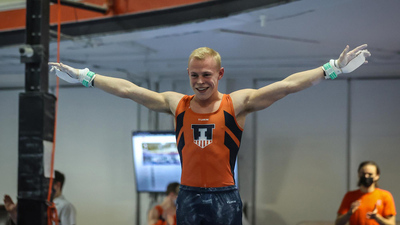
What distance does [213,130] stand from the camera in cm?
240

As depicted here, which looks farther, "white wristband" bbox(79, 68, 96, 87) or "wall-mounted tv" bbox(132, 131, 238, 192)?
"wall-mounted tv" bbox(132, 131, 238, 192)

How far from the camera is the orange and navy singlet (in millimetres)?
2375

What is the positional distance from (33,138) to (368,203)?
3.56 m

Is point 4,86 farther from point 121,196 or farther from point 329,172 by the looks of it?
point 329,172

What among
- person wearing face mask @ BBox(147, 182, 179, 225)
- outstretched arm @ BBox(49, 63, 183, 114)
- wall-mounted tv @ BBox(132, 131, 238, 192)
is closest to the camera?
outstretched arm @ BBox(49, 63, 183, 114)

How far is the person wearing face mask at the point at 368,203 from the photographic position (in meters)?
4.89

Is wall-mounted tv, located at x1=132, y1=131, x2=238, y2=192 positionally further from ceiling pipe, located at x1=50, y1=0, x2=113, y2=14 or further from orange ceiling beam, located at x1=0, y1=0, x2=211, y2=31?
ceiling pipe, located at x1=50, y1=0, x2=113, y2=14

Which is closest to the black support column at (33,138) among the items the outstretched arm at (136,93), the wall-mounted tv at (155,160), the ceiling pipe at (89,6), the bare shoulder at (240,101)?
the outstretched arm at (136,93)

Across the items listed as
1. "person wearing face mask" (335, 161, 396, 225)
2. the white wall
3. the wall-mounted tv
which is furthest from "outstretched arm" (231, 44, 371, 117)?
the white wall

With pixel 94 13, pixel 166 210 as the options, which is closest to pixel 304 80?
pixel 94 13

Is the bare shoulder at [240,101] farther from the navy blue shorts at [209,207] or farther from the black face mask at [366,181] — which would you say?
the black face mask at [366,181]

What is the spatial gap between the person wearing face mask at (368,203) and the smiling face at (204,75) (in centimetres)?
301

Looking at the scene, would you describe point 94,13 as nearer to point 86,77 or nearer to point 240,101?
point 86,77

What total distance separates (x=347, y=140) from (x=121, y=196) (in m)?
3.63
